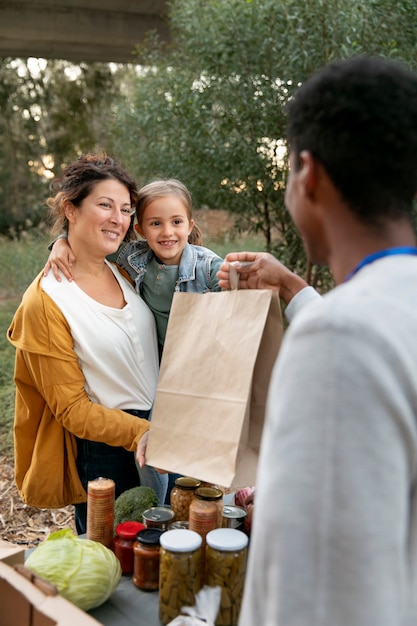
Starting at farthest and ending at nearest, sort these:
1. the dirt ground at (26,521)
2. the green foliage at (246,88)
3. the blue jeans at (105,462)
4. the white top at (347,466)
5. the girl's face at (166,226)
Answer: the green foliage at (246,88)
the dirt ground at (26,521)
the girl's face at (166,226)
the blue jeans at (105,462)
the white top at (347,466)

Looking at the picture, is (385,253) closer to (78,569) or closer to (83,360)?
(78,569)

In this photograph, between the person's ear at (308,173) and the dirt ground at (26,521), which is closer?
the person's ear at (308,173)

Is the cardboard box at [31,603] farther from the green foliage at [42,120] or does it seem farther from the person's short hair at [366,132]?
the green foliage at [42,120]

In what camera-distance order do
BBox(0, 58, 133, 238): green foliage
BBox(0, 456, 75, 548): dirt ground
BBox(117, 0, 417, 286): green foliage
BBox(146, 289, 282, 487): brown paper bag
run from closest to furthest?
BBox(146, 289, 282, 487): brown paper bag
BBox(0, 456, 75, 548): dirt ground
BBox(117, 0, 417, 286): green foliage
BBox(0, 58, 133, 238): green foliage

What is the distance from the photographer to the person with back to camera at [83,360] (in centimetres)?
201

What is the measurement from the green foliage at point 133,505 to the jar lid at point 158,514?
0.11 meters

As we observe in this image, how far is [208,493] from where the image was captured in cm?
163

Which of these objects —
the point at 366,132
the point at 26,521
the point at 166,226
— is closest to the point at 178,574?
the point at 366,132

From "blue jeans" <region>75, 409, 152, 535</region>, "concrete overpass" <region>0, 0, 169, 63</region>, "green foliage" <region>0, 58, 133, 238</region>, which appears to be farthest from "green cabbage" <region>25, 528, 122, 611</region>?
"green foliage" <region>0, 58, 133, 238</region>

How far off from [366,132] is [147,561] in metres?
1.13

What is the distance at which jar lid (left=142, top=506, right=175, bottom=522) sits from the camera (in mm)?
1611

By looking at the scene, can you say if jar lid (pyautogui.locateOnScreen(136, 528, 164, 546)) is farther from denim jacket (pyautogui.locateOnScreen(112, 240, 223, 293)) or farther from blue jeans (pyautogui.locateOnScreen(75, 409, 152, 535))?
denim jacket (pyautogui.locateOnScreen(112, 240, 223, 293))

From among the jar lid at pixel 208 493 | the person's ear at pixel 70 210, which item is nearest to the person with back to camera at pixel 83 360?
the person's ear at pixel 70 210

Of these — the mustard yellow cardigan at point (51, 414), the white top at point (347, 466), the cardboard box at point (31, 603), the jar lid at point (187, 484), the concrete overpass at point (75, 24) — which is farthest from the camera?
the concrete overpass at point (75, 24)
